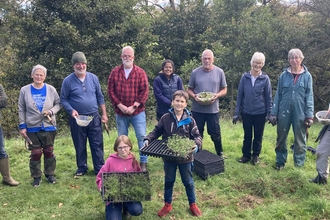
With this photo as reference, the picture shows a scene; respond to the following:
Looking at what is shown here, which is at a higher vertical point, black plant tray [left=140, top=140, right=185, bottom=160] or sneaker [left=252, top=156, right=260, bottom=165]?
black plant tray [left=140, top=140, right=185, bottom=160]

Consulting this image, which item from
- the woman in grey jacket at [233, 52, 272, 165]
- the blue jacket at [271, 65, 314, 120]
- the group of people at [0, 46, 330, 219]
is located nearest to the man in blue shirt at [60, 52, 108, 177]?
the group of people at [0, 46, 330, 219]

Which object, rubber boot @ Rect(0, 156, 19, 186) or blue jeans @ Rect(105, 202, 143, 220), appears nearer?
blue jeans @ Rect(105, 202, 143, 220)

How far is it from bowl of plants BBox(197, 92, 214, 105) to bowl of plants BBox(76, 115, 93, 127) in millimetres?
1857

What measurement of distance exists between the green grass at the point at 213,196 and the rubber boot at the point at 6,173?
0.30 feet

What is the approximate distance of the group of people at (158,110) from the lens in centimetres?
407

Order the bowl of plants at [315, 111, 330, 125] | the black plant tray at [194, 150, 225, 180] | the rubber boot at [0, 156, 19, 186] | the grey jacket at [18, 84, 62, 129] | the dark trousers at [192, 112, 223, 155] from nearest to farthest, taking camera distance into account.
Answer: the bowl of plants at [315, 111, 330, 125] < the grey jacket at [18, 84, 62, 129] < the rubber boot at [0, 156, 19, 186] < the black plant tray at [194, 150, 225, 180] < the dark trousers at [192, 112, 223, 155]

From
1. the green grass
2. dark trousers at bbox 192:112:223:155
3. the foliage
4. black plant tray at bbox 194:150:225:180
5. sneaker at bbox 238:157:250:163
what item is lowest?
the green grass

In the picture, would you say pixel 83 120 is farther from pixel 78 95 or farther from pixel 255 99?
pixel 255 99

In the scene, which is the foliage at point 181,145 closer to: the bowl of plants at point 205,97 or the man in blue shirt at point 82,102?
the bowl of plants at point 205,97

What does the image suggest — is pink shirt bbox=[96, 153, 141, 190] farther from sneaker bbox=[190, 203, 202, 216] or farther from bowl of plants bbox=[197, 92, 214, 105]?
bowl of plants bbox=[197, 92, 214, 105]

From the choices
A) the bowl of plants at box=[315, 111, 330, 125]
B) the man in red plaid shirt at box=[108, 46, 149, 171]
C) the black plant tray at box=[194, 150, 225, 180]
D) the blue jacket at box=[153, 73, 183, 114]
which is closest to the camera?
the bowl of plants at box=[315, 111, 330, 125]

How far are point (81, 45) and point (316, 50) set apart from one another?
9675mm

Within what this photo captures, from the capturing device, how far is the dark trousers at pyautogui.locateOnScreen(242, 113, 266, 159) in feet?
18.2

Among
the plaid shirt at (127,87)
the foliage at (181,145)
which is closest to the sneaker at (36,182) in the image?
the plaid shirt at (127,87)
